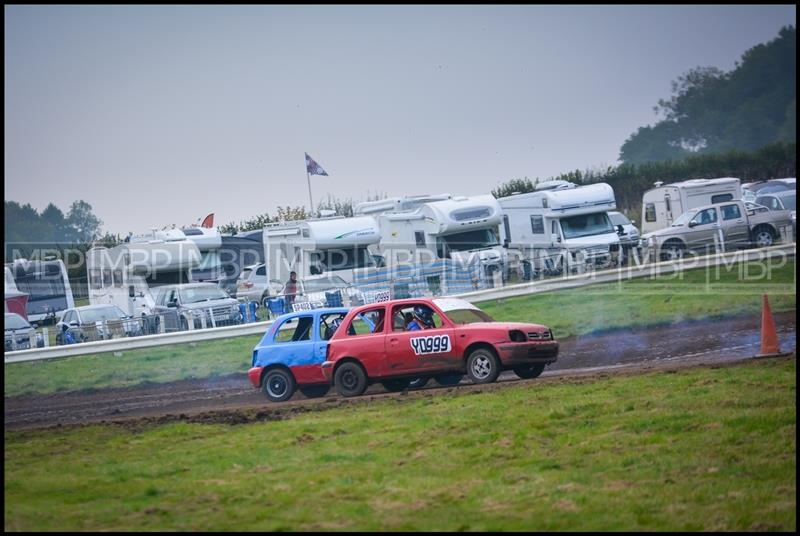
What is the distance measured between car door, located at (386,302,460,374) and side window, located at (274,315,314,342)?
1.80 meters

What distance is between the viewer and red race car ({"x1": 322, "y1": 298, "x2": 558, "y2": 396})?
1623 cm

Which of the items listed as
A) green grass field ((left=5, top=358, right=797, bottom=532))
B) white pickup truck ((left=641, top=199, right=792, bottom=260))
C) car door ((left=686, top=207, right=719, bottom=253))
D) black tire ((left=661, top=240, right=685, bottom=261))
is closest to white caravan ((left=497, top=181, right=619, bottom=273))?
black tire ((left=661, top=240, right=685, bottom=261))

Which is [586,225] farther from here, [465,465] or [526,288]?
[465,465]

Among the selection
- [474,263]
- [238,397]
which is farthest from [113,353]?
[474,263]

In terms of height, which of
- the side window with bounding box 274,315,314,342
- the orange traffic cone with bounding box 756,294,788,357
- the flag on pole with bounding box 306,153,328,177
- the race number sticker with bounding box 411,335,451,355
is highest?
the flag on pole with bounding box 306,153,328,177

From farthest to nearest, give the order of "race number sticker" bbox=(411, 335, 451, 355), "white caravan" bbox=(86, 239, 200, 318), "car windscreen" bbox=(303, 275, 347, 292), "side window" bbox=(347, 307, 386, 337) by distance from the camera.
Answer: "white caravan" bbox=(86, 239, 200, 318), "car windscreen" bbox=(303, 275, 347, 292), "side window" bbox=(347, 307, 386, 337), "race number sticker" bbox=(411, 335, 451, 355)

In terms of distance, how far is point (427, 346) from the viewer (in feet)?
54.3

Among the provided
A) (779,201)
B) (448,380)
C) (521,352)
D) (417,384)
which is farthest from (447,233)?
(521,352)

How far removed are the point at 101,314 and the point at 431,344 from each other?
1666cm

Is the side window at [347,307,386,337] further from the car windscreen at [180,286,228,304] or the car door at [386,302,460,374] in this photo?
the car windscreen at [180,286,228,304]

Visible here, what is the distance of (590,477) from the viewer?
9547 millimetres

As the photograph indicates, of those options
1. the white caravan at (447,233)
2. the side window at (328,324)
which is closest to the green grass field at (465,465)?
the side window at (328,324)

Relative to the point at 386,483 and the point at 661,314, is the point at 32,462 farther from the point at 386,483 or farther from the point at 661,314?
the point at 661,314

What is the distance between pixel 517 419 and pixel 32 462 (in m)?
5.70
